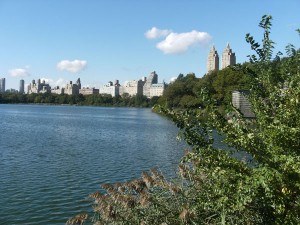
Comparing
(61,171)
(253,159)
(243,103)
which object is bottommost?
(61,171)

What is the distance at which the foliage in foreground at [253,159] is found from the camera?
15.0ft

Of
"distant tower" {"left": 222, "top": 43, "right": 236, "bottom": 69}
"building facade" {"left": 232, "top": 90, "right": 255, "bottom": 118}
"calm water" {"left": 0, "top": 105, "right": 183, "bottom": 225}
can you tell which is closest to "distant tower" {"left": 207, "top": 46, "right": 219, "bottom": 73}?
"distant tower" {"left": 222, "top": 43, "right": 236, "bottom": 69}

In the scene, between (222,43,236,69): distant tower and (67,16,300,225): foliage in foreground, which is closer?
(67,16,300,225): foliage in foreground

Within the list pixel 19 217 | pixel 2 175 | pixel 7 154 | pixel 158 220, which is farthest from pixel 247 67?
pixel 7 154

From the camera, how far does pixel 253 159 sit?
18.7 ft

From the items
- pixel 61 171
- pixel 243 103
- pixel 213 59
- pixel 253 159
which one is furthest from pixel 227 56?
pixel 253 159

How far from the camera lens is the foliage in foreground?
4578mm

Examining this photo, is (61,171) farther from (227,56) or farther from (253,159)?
(227,56)

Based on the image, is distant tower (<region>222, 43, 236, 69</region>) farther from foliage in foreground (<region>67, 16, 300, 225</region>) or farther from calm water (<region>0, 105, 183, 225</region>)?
foliage in foreground (<region>67, 16, 300, 225</region>)

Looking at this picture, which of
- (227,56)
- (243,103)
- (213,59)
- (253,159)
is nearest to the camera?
(253,159)

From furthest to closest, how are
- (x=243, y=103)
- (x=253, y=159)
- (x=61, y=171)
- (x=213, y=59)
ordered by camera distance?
(x=213, y=59)
(x=61, y=171)
(x=243, y=103)
(x=253, y=159)

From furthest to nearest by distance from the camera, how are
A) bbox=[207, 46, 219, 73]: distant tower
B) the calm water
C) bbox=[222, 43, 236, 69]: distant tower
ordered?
bbox=[207, 46, 219, 73]: distant tower < bbox=[222, 43, 236, 69]: distant tower < the calm water

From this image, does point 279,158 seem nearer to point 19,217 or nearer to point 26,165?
point 19,217

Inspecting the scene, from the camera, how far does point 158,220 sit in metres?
6.86
